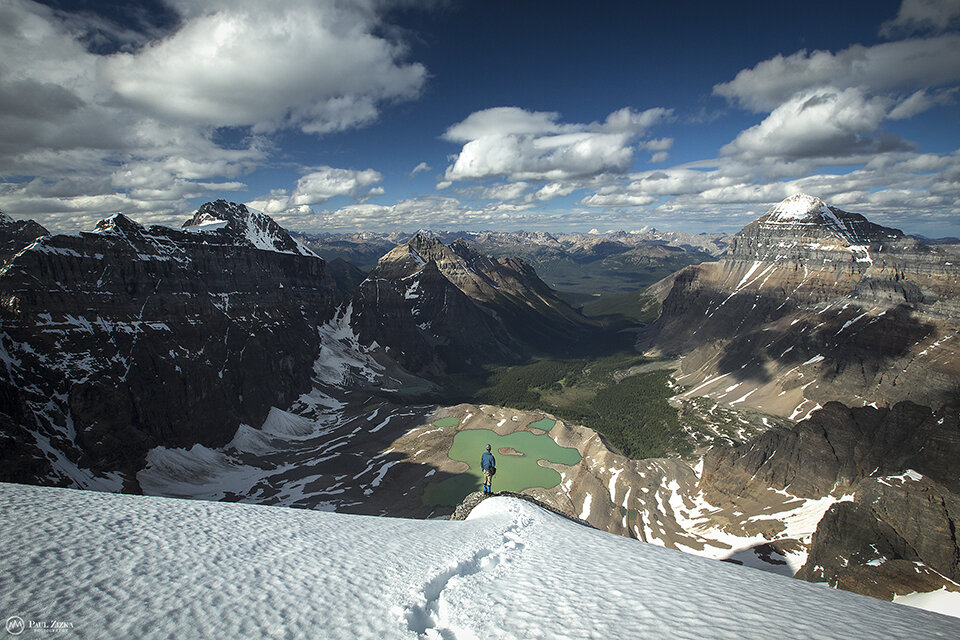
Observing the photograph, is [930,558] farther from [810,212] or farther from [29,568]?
[810,212]

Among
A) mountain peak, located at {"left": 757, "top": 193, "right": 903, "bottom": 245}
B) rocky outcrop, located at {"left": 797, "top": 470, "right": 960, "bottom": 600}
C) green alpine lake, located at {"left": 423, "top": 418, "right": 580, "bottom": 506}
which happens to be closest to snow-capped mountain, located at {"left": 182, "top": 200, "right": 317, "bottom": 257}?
green alpine lake, located at {"left": 423, "top": 418, "right": 580, "bottom": 506}

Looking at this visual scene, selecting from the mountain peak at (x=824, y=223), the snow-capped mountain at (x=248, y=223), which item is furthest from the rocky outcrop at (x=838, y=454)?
the mountain peak at (x=824, y=223)

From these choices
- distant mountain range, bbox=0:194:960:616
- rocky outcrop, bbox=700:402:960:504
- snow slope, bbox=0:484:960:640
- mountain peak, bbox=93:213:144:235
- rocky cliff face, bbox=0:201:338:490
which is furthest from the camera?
mountain peak, bbox=93:213:144:235

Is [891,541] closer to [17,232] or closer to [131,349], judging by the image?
[131,349]

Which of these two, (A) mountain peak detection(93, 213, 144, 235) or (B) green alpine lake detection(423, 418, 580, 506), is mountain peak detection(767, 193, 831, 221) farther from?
(A) mountain peak detection(93, 213, 144, 235)

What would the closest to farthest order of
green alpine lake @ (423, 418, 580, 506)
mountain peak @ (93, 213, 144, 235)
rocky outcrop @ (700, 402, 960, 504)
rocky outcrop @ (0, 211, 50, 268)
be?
1. rocky outcrop @ (700, 402, 960, 504)
2. green alpine lake @ (423, 418, 580, 506)
3. mountain peak @ (93, 213, 144, 235)
4. rocky outcrop @ (0, 211, 50, 268)

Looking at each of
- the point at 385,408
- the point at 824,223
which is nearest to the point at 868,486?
the point at 385,408

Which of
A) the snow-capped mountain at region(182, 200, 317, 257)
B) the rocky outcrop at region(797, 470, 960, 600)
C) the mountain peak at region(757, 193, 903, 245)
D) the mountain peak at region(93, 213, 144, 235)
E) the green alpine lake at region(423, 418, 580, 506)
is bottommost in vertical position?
the green alpine lake at region(423, 418, 580, 506)
